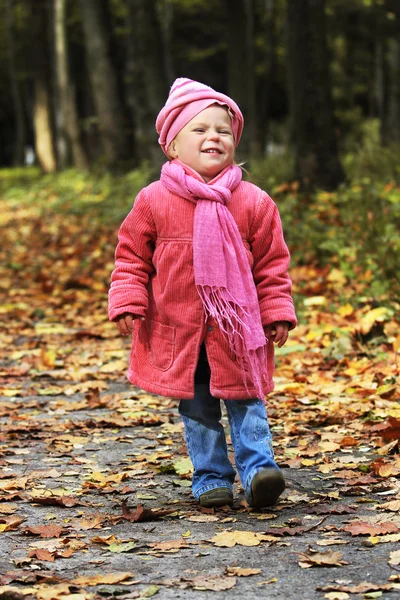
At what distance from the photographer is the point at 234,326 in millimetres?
4227

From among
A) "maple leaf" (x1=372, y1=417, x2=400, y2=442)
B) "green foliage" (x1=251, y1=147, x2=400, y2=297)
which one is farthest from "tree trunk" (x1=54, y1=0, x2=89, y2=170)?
"maple leaf" (x1=372, y1=417, x2=400, y2=442)

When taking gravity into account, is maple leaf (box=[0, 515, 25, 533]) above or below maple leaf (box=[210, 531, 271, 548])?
above

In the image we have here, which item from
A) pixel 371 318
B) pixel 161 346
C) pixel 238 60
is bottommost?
pixel 371 318

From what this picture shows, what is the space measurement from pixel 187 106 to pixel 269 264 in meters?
0.77

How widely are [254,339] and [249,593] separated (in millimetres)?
1241

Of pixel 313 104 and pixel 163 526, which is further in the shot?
pixel 313 104

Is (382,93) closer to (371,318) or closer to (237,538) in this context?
(371,318)

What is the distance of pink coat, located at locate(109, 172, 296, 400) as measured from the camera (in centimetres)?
427

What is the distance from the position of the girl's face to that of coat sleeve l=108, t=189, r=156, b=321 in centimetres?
26

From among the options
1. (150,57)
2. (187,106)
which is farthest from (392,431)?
(150,57)

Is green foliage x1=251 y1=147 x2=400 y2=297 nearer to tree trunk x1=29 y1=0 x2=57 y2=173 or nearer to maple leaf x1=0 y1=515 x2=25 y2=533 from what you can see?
maple leaf x1=0 y1=515 x2=25 y2=533

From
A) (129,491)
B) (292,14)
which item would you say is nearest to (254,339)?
(129,491)

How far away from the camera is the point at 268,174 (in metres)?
15.8

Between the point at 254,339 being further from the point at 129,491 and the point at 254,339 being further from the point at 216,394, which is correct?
the point at 129,491
